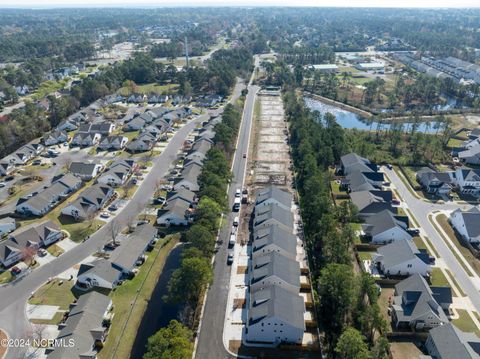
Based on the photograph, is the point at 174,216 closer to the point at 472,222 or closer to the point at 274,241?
the point at 274,241

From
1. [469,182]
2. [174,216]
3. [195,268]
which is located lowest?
[174,216]

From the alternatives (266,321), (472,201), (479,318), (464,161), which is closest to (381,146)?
(464,161)

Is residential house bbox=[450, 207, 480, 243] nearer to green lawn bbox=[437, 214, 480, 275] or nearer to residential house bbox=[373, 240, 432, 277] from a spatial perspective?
green lawn bbox=[437, 214, 480, 275]

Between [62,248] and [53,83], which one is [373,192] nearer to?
[62,248]

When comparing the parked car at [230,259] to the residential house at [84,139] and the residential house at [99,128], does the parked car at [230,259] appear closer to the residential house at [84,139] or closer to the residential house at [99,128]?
the residential house at [84,139]

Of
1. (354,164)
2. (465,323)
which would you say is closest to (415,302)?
(465,323)
